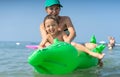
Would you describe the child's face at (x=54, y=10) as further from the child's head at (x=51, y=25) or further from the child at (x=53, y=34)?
the child's head at (x=51, y=25)

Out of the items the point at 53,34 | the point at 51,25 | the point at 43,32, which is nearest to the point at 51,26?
the point at 51,25

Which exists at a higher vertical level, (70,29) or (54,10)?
(54,10)

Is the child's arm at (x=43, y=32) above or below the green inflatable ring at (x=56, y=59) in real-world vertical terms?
above

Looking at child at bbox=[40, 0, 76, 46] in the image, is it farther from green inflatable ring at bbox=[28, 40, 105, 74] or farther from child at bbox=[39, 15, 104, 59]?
green inflatable ring at bbox=[28, 40, 105, 74]

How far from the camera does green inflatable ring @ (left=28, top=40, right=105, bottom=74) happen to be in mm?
3070

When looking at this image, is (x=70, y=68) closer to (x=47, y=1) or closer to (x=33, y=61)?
(x=33, y=61)

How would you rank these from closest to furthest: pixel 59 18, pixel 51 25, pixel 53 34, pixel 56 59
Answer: pixel 56 59
pixel 51 25
pixel 53 34
pixel 59 18

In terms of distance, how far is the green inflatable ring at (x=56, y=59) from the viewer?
3070 mm

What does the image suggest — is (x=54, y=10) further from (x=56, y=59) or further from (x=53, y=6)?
(x=56, y=59)

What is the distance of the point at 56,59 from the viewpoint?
3299 millimetres

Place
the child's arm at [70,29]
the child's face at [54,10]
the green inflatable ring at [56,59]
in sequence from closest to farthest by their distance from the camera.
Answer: the green inflatable ring at [56,59] → the child's arm at [70,29] → the child's face at [54,10]

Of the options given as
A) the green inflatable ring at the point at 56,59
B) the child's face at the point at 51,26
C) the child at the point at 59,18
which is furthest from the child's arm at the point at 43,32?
the green inflatable ring at the point at 56,59

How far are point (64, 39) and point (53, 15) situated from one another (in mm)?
450

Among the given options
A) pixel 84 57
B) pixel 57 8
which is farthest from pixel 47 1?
pixel 84 57
